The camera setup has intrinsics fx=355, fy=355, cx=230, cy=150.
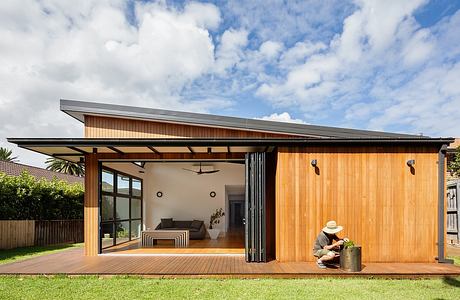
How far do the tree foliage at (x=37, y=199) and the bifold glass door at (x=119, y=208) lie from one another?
2.92 m

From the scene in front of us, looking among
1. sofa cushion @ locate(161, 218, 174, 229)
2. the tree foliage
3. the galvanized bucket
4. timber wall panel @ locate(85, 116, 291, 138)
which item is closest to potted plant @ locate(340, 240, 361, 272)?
the galvanized bucket

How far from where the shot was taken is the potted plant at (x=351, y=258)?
6.64 m

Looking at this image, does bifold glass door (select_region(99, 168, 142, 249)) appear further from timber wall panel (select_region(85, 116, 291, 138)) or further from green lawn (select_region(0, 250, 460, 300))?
green lawn (select_region(0, 250, 460, 300))

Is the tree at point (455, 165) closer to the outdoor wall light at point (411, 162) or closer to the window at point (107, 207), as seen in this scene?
the outdoor wall light at point (411, 162)

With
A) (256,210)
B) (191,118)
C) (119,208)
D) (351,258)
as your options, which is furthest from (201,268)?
(119,208)

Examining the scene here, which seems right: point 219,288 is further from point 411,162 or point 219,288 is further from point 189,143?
point 411,162

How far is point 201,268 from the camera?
6.94m

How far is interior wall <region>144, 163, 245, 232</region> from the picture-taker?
46.0 feet

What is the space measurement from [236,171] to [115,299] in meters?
9.54

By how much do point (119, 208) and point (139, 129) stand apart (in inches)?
97.2

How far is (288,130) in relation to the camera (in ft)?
30.3

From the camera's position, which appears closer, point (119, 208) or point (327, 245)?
point (327, 245)

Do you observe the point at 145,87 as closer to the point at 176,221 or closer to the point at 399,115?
the point at 176,221

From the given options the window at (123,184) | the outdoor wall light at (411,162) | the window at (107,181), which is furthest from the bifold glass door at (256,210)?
the window at (123,184)
